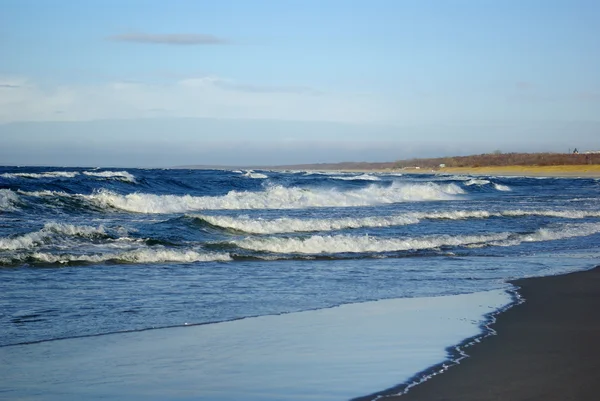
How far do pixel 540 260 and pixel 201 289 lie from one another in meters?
7.57

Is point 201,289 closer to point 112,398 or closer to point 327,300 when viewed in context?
point 327,300

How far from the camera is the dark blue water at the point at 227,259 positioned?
354 inches

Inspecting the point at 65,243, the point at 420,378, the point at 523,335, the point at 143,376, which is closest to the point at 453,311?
the point at 523,335

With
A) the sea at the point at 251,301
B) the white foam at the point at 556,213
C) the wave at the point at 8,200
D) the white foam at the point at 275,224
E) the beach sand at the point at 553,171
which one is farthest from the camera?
the beach sand at the point at 553,171

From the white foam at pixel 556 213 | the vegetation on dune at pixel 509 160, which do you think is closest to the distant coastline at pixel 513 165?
the vegetation on dune at pixel 509 160

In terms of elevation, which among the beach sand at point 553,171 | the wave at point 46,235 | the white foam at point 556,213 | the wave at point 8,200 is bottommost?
the white foam at point 556,213

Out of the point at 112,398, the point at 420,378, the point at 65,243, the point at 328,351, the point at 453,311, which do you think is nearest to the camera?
the point at 112,398

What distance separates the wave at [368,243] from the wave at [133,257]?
171cm

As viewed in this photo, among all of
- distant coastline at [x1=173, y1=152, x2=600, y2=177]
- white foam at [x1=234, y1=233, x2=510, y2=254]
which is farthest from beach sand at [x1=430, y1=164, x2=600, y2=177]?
white foam at [x1=234, y1=233, x2=510, y2=254]

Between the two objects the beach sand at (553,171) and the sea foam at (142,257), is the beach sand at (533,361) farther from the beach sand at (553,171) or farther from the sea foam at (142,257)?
the beach sand at (553,171)

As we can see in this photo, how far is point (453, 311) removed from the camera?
9.20m

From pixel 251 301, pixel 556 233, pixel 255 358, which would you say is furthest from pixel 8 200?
pixel 255 358

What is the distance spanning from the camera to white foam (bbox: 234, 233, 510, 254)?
637 inches

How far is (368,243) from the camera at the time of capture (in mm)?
17078
